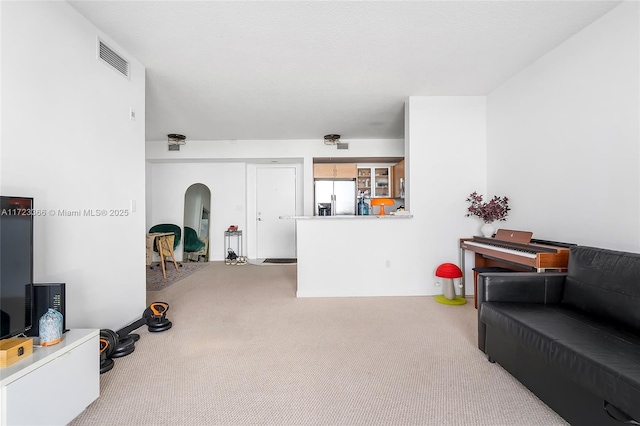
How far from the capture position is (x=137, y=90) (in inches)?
114

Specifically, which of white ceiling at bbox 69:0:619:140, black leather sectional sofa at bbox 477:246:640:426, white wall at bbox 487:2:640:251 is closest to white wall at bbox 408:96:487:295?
white ceiling at bbox 69:0:619:140

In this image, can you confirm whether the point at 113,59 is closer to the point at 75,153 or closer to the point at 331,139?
the point at 75,153

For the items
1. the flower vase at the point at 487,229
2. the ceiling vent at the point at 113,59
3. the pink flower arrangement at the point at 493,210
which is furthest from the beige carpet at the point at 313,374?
the ceiling vent at the point at 113,59

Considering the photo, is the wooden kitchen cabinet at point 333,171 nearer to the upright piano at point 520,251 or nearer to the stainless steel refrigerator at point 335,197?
the stainless steel refrigerator at point 335,197

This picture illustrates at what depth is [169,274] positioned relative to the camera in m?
5.08

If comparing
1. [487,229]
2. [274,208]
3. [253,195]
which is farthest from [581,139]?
[253,195]

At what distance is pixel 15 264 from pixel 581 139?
4041 mm

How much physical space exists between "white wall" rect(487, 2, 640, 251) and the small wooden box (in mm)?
3726

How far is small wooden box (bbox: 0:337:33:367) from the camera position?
1.25 meters

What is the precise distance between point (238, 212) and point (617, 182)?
19.8ft

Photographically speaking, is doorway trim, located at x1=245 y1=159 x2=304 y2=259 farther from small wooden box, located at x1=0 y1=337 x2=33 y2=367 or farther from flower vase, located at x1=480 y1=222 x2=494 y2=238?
small wooden box, located at x1=0 y1=337 x2=33 y2=367

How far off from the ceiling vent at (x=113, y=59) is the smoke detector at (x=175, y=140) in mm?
2950

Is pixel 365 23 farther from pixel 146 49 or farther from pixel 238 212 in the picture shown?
pixel 238 212

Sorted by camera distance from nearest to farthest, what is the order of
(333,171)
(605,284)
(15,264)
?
(15,264) < (605,284) < (333,171)
